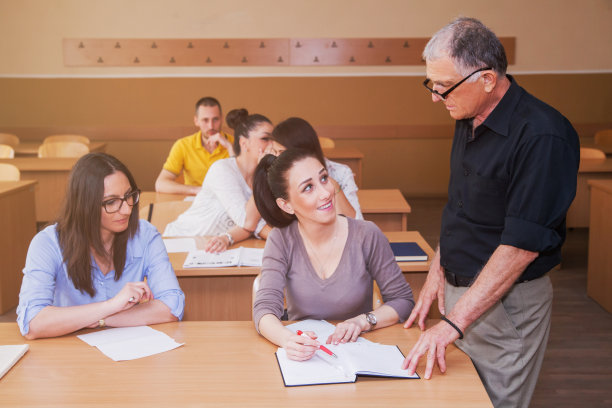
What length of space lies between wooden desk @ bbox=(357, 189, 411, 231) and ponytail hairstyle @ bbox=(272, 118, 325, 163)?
Answer: 0.94m

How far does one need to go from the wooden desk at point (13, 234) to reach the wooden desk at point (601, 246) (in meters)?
4.01

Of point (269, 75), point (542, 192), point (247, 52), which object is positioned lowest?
point (542, 192)

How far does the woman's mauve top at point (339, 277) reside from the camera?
→ 2146 mm

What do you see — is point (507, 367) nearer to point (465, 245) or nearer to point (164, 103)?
point (465, 245)

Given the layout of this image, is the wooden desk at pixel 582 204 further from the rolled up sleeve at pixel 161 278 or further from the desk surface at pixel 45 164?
the desk surface at pixel 45 164

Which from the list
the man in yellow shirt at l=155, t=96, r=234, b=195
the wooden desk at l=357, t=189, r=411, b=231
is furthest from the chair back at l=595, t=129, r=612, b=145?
the man in yellow shirt at l=155, t=96, r=234, b=195

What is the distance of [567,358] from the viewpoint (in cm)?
351

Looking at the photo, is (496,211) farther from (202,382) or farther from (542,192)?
(202,382)

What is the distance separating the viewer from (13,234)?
14.4ft

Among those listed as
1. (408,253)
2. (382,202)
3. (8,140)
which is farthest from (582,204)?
(8,140)

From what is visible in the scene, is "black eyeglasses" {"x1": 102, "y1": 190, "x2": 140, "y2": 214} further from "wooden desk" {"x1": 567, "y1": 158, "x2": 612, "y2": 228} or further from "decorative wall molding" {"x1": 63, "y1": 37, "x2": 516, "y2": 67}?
"decorative wall molding" {"x1": 63, "y1": 37, "x2": 516, "y2": 67}

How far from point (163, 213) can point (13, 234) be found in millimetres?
1266

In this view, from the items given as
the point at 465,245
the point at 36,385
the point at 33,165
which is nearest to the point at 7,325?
the point at 36,385

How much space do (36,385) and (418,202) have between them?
692 cm
